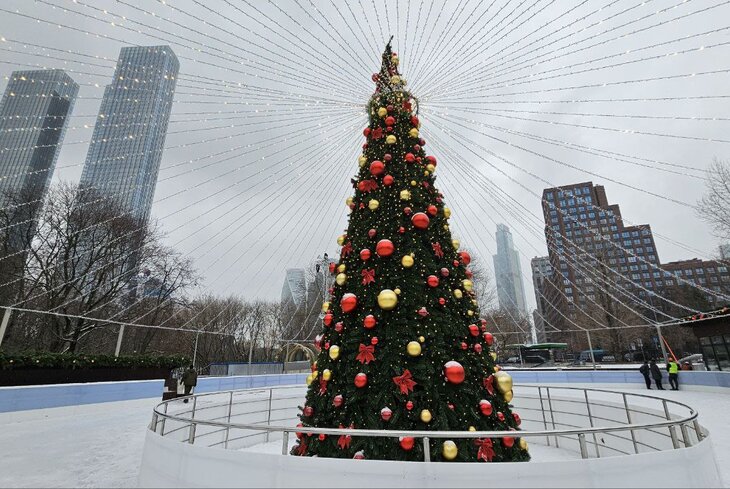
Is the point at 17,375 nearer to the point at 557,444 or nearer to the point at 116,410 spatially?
the point at 116,410

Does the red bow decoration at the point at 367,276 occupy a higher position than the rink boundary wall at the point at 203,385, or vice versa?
the red bow decoration at the point at 367,276

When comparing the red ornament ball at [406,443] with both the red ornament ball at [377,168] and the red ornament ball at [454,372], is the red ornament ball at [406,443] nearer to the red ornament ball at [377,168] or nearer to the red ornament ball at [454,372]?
the red ornament ball at [454,372]

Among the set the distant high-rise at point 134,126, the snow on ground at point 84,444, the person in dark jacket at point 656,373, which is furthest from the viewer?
the person in dark jacket at point 656,373

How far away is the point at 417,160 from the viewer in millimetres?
4914

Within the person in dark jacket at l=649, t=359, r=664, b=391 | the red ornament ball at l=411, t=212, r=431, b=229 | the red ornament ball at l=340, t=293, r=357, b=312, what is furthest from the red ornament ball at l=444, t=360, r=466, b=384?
the person in dark jacket at l=649, t=359, r=664, b=391

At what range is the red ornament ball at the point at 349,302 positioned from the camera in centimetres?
395

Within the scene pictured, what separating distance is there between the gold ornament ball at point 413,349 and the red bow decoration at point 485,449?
98 cm

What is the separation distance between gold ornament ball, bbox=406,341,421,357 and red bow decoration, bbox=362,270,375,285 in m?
0.90

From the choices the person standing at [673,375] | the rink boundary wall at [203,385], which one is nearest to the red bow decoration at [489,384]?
the rink boundary wall at [203,385]

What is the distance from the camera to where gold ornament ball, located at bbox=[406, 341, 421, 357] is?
352 centimetres

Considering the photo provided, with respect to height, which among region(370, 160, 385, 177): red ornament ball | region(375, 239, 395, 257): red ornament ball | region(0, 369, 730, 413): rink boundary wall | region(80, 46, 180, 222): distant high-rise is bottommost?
region(0, 369, 730, 413): rink boundary wall

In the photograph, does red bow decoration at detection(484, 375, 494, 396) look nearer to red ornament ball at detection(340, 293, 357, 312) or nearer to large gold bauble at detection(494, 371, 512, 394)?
large gold bauble at detection(494, 371, 512, 394)

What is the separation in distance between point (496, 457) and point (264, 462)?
2.20 metres

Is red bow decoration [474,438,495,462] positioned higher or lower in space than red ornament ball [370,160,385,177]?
lower
